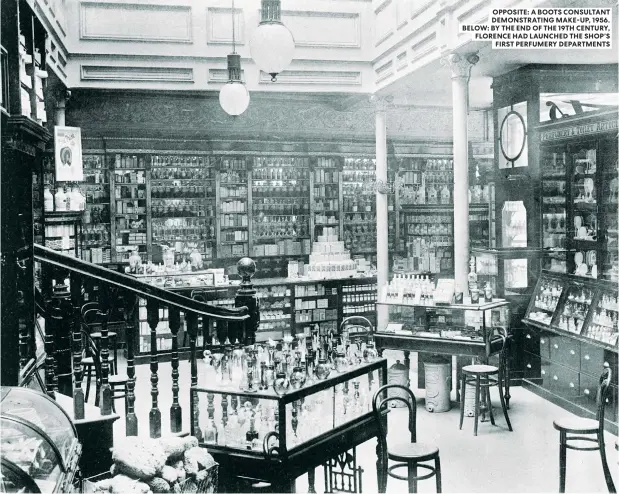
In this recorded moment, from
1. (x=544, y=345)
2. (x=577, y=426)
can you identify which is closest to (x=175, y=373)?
(x=577, y=426)

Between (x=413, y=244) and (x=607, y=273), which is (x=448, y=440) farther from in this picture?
(x=413, y=244)

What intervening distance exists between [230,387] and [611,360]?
3854mm

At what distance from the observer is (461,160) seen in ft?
24.0

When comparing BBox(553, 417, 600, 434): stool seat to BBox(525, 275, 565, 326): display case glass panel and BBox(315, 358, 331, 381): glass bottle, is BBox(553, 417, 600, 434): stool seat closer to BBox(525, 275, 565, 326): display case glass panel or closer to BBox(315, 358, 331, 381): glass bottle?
BBox(315, 358, 331, 381): glass bottle

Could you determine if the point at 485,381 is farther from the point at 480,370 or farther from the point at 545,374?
the point at 545,374

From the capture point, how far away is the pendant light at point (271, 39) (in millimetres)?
4738


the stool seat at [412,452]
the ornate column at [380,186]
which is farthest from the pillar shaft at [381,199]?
the stool seat at [412,452]

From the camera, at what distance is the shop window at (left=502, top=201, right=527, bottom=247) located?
8016 mm

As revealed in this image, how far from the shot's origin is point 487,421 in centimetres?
644

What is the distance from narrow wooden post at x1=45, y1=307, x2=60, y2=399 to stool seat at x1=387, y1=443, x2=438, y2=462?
74.6 inches

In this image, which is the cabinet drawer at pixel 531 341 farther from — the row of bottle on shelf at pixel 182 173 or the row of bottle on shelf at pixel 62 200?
the row of bottle on shelf at pixel 62 200

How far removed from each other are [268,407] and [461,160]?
434 centimetres

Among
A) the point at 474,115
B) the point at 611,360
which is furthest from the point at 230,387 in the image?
the point at 474,115

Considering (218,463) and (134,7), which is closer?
(218,463)
